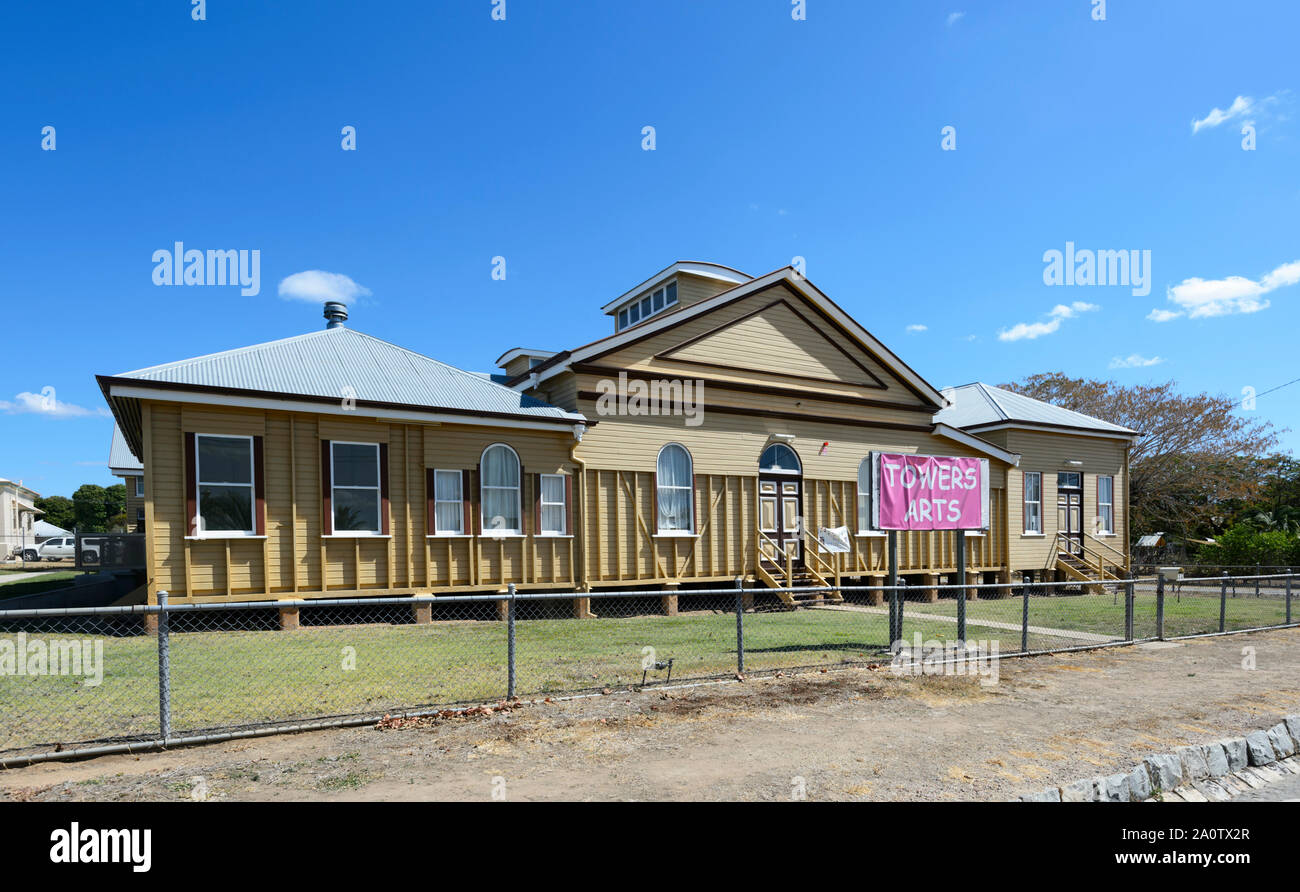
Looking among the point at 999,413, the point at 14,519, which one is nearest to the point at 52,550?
the point at 14,519

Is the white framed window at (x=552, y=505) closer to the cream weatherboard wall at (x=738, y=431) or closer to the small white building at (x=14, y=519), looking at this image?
the cream weatherboard wall at (x=738, y=431)

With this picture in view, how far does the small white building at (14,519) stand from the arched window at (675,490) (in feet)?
200

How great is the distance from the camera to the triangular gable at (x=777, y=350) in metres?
19.0

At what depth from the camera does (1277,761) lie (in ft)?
21.6

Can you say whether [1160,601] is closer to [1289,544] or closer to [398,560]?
[398,560]

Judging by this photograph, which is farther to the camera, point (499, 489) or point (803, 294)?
point (803, 294)

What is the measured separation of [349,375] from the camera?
15164 millimetres

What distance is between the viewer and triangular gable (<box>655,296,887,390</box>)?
19016mm

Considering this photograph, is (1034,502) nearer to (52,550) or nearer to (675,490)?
(675,490)

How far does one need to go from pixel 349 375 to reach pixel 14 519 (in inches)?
2919

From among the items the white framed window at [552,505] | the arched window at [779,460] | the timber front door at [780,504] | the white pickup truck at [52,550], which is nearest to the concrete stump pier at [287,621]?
the white framed window at [552,505]

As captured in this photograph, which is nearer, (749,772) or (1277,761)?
(749,772)
